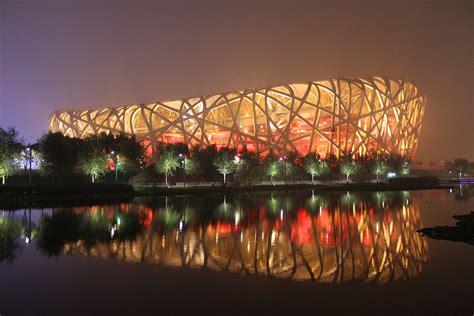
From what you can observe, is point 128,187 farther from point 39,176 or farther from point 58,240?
point 58,240

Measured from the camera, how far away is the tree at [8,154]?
1631 inches

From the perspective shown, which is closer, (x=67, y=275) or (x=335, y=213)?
(x=67, y=275)

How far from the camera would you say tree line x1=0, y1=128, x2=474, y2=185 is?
50.3 m

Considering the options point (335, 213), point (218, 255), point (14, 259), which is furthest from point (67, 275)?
point (335, 213)

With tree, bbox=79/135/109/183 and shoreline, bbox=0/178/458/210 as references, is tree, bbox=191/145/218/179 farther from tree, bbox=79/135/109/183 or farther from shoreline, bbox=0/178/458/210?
tree, bbox=79/135/109/183

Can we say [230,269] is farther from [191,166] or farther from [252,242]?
[191,166]

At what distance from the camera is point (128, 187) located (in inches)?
1657

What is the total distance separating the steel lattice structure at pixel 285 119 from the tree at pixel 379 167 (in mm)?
5885

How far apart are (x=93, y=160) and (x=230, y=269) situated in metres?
41.9

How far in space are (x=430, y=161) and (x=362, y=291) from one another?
17077 cm

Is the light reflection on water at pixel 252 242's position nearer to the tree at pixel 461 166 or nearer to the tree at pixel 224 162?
the tree at pixel 224 162

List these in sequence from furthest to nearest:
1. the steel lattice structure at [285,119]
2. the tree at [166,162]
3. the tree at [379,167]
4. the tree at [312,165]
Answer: the steel lattice structure at [285,119], the tree at [379,167], the tree at [312,165], the tree at [166,162]

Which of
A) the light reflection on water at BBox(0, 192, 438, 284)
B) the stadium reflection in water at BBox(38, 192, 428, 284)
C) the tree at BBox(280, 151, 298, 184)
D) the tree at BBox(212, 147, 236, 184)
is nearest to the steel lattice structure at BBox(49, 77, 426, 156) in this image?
the tree at BBox(280, 151, 298, 184)

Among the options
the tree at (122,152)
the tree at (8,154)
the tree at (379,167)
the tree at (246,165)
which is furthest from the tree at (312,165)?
the tree at (8,154)
